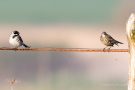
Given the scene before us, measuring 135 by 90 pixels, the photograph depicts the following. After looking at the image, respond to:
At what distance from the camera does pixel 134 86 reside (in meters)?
10.4

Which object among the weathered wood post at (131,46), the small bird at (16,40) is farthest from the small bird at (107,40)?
the weathered wood post at (131,46)

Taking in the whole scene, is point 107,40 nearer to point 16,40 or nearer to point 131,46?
point 16,40

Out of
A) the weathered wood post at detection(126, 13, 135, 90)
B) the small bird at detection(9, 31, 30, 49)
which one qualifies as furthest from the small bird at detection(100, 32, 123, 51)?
the weathered wood post at detection(126, 13, 135, 90)

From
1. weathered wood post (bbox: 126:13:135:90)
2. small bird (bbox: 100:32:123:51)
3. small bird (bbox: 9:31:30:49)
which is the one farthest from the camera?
small bird (bbox: 100:32:123:51)

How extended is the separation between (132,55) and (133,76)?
40 cm

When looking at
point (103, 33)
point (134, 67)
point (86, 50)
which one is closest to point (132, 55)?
point (134, 67)

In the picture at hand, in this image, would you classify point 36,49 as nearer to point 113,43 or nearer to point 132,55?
point 132,55

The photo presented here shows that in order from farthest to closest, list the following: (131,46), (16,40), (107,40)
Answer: (107,40)
(16,40)
(131,46)

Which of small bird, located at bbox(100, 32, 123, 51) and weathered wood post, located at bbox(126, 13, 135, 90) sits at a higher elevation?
small bird, located at bbox(100, 32, 123, 51)

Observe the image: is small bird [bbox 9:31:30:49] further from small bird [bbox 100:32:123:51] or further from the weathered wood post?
the weathered wood post

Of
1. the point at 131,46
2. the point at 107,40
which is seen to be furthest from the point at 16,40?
the point at 131,46

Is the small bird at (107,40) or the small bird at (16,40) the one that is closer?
the small bird at (16,40)

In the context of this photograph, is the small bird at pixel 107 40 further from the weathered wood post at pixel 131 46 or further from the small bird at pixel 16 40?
the weathered wood post at pixel 131 46

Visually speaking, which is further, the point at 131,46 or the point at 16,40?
the point at 16,40
